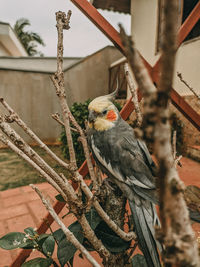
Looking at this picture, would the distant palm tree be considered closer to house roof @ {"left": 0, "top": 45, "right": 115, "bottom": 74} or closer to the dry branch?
house roof @ {"left": 0, "top": 45, "right": 115, "bottom": 74}

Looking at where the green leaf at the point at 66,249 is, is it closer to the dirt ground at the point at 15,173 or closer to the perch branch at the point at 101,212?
the perch branch at the point at 101,212

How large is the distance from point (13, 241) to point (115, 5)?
579cm

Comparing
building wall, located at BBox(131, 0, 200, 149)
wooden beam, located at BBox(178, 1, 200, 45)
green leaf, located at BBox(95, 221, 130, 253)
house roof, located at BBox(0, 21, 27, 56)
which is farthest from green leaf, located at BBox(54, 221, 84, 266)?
house roof, located at BBox(0, 21, 27, 56)

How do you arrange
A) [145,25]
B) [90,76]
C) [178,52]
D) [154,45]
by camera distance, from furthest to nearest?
1. [90,76]
2. [145,25]
3. [154,45]
4. [178,52]

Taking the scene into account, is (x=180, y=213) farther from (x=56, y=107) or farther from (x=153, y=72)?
(x=56, y=107)

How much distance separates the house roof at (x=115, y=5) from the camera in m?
4.73

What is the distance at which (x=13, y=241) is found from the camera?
0.91m

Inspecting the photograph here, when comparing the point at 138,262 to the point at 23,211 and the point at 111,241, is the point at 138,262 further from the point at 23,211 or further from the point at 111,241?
the point at 23,211

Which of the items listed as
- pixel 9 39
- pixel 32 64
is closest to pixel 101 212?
pixel 32 64

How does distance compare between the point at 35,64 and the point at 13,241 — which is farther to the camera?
the point at 35,64

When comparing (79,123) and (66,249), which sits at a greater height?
(79,123)

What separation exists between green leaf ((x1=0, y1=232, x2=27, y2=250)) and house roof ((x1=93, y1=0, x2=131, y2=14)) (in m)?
5.26

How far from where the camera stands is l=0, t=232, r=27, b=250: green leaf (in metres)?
0.88

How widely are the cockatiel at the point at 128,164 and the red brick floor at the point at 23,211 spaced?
919 millimetres
